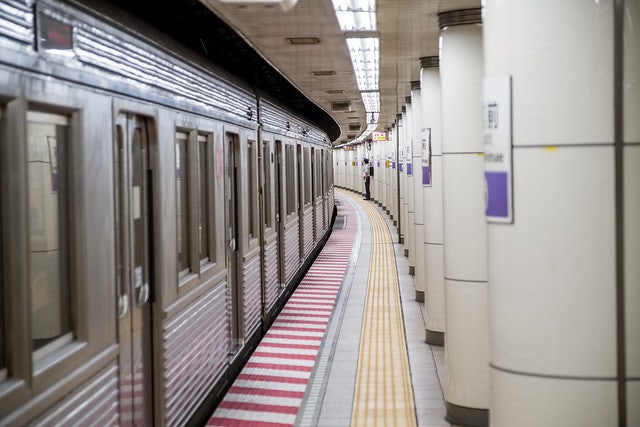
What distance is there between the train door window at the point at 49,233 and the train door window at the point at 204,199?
2.25 metres

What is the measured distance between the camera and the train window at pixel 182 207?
4.67 m

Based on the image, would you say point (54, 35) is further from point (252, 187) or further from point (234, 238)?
point (252, 187)

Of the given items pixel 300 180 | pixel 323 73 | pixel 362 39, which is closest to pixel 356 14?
pixel 362 39

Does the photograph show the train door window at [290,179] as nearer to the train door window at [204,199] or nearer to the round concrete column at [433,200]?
the round concrete column at [433,200]

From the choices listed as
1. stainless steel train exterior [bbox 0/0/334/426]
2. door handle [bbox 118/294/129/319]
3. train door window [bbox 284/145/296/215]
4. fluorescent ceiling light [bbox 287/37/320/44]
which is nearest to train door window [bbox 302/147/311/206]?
train door window [bbox 284/145/296/215]

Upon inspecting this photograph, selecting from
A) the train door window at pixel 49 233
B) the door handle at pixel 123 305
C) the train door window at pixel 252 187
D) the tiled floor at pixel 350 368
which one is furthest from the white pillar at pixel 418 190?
the train door window at pixel 49 233

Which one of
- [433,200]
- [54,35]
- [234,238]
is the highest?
[54,35]

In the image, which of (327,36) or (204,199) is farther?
(327,36)

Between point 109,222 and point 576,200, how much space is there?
2.02 metres

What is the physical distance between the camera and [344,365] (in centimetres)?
661

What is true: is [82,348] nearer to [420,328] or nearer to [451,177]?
[451,177]

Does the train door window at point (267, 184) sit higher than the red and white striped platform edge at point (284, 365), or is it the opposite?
the train door window at point (267, 184)

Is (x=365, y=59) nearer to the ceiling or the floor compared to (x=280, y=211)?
nearer to the ceiling

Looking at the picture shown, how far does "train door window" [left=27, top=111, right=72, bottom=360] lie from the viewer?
111 inches
